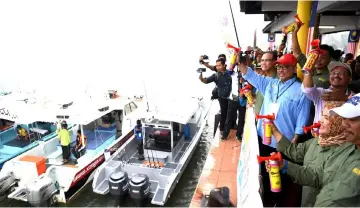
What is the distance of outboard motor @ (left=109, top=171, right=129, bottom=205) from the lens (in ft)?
21.7

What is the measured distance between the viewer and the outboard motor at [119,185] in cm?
662

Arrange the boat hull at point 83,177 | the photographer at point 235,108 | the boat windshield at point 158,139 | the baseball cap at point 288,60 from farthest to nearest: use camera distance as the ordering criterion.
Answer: the boat windshield at point 158,139 → the boat hull at point 83,177 → the photographer at point 235,108 → the baseball cap at point 288,60

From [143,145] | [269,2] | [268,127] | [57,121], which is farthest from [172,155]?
[268,127]

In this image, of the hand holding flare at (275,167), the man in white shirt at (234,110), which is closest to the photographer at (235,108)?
the man in white shirt at (234,110)

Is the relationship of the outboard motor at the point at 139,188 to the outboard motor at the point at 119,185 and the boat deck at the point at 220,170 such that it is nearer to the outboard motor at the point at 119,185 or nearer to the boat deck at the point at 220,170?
the outboard motor at the point at 119,185

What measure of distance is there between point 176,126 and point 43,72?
3709 cm

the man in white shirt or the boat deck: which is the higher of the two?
the man in white shirt

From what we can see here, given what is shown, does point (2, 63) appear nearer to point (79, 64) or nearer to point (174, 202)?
point (79, 64)

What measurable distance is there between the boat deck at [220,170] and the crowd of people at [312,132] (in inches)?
70.3

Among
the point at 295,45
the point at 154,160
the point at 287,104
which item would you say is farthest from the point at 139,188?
the point at 295,45

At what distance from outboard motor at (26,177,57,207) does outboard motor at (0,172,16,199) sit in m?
1.39

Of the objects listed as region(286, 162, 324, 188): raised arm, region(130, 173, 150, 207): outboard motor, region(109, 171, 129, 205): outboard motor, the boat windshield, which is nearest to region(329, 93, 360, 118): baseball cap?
region(286, 162, 324, 188): raised arm

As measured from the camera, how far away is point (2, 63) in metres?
47.0

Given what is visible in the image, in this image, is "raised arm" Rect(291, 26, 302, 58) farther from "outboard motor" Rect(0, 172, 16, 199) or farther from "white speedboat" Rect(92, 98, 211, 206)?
"outboard motor" Rect(0, 172, 16, 199)
